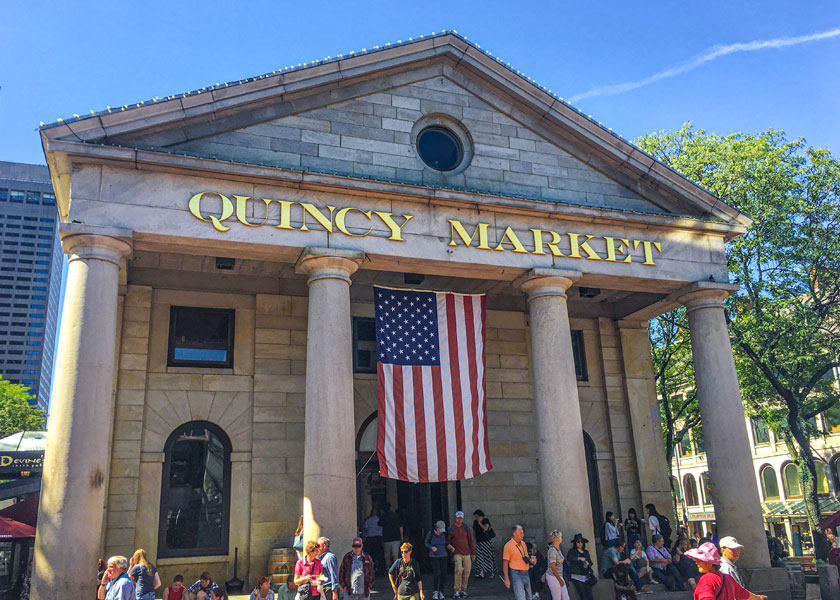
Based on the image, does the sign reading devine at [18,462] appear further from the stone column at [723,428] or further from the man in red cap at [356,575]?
the stone column at [723,428]

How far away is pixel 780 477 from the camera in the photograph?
167 feet

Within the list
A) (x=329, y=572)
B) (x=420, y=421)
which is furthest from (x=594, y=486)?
(x=329, y=572)

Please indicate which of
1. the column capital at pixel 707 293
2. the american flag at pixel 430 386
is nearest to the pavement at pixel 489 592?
the american flag at pixel 430 386

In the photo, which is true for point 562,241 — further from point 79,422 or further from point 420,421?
point 79,422

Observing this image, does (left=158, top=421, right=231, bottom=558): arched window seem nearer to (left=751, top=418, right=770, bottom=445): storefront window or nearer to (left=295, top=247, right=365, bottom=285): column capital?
(left=295, top=247, right=365, bottom=285): column capital

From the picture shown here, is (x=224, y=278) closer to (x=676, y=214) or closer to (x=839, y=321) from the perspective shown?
(x=676, y=214)

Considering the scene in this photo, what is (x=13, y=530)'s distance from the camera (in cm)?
1526

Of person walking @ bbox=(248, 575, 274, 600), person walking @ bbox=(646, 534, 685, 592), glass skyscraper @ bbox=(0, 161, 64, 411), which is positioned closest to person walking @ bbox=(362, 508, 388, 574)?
person walking @ bbox=(248, 575, 274, 600)

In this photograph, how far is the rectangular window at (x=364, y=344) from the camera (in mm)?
19750

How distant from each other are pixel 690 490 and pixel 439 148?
54.8 m

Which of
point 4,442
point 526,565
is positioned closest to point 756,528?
point 526,565

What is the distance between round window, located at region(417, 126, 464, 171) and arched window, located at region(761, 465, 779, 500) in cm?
4427

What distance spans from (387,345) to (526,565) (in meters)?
5.57

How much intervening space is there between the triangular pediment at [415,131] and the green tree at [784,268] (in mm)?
11250
